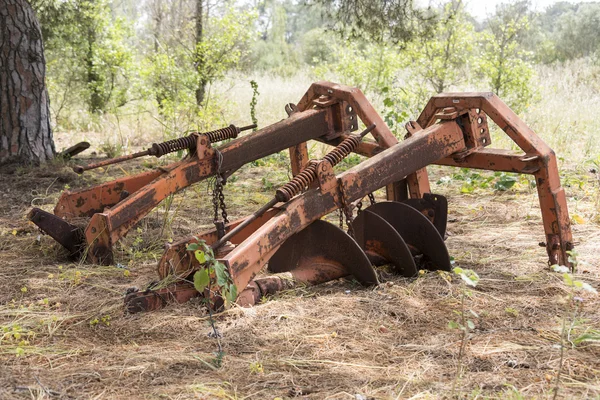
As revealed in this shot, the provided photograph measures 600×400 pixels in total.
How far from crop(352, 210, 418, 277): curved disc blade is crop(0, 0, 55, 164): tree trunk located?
4.67 m

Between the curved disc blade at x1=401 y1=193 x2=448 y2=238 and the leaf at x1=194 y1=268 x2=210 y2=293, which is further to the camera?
the curved disc blade at x1=401 y1=193 x2=448 y2=238

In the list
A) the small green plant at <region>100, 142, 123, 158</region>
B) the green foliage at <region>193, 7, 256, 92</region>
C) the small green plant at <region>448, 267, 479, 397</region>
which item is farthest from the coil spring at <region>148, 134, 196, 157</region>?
the green foliage at <region>193, 7, 256, 92</region>

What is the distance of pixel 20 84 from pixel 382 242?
496 cm

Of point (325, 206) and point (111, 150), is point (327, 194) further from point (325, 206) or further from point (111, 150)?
point (111, 150)

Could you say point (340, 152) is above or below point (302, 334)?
above

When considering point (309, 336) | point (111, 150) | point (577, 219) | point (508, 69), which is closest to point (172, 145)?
point (309, 336)

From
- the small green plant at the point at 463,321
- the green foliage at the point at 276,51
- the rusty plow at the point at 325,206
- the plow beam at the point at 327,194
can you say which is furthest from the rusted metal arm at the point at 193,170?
the green foliage at the point at 276,51

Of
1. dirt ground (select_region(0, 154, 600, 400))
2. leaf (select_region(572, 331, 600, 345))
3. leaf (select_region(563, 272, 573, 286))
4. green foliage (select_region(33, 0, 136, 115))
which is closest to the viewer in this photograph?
leaf (select_region(563, 272, 573, 286))

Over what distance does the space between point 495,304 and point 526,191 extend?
10.9 feet

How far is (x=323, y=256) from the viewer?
12.3ft

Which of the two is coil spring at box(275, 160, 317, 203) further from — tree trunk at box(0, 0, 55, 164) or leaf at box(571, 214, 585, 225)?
tree trunk at box(0, 0, 55, 164)

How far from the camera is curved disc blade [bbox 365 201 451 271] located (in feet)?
13.1

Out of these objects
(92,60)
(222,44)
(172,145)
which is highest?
(92,60)

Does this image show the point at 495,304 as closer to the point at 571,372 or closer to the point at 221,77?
the point at 571,372
